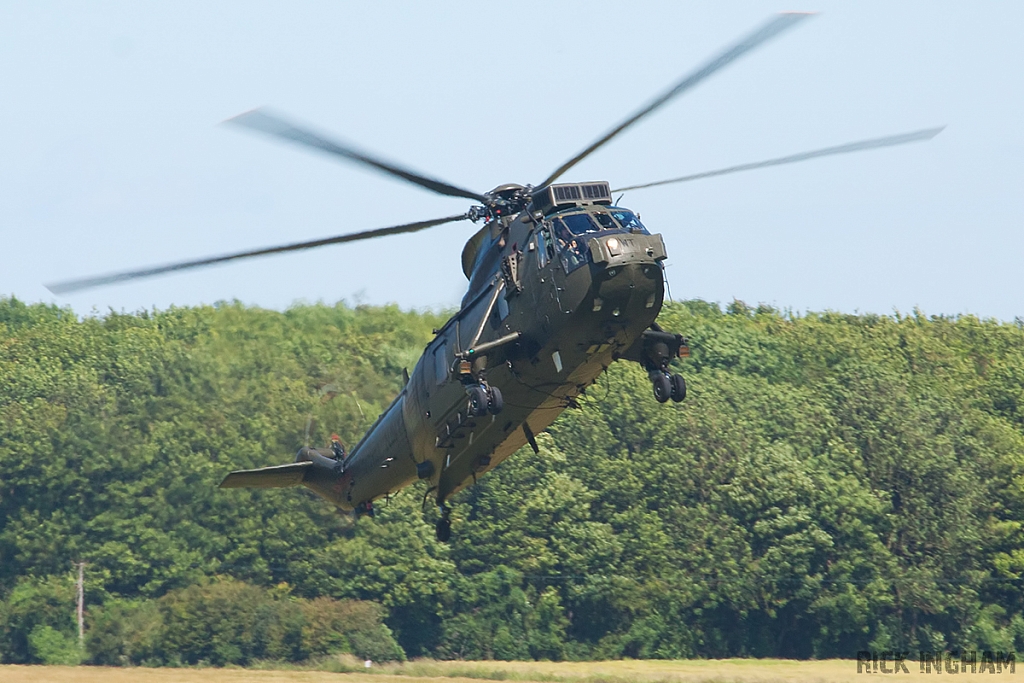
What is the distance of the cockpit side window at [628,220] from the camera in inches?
857

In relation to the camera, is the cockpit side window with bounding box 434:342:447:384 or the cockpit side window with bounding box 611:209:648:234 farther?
the cockpit side window with bounding box 434:342:447:384

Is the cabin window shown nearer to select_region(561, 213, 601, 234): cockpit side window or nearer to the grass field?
select_region(561, 213, 601, 234): cockpit side window

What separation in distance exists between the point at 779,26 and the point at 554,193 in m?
4.81

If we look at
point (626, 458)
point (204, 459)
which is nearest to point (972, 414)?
point (626, 458)

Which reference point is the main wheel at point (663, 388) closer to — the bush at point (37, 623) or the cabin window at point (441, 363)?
the cabin window at point (441, 363)

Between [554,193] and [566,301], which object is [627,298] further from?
[554,193]

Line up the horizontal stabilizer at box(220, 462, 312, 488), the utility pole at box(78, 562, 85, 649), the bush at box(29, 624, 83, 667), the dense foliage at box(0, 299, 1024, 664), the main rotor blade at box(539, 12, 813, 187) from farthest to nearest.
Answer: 1. the dense foliage at box(0, 299, 1024, 664)
2. the utility pole at box(78, 562, 85, 649)
3. the bush at box(29, 624, 83, 667)
4. the horizontal stabilizer at box(220, 462, 312, 488)
5. the main rotor blade at box(539, 12, 813, 187)

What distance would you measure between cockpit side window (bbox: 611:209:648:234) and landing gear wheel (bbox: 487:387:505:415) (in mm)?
3501

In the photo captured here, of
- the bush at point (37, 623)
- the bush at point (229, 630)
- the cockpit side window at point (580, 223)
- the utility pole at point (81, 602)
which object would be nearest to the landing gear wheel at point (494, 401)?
the cockpit side window at point (580, 223)

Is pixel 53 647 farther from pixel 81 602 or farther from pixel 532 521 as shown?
pixel 532 521

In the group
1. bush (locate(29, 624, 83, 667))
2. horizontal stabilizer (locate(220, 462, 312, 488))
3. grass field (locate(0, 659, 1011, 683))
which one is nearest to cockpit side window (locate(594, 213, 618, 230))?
horizontal stabilizer (locate(220, 462, 312, 488))

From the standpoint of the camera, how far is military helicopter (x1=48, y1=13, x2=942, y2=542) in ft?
69.7

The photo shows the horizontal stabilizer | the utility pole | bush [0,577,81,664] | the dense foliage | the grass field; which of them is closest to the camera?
the horizontal stabilizer

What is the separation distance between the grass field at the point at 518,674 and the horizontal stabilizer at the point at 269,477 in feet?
20.7
